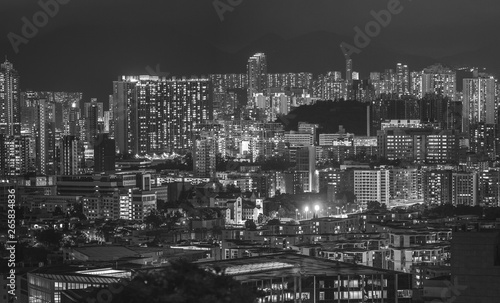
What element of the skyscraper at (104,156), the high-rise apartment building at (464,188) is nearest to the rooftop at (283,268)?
the high-rise apartment building at (464,188)

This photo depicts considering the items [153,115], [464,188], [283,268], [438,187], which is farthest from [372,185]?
[283,268]

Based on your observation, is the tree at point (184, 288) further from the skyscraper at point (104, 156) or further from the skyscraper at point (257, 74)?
the skyscraper at point (257, 74)

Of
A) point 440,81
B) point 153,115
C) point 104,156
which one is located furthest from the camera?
point 440,81

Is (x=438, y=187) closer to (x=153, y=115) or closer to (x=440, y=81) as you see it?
(x=153, y=115)

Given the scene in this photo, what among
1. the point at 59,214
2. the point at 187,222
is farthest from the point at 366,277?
the point at 59,214

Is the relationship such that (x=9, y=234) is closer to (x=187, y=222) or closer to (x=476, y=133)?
(x=187, y=222)
